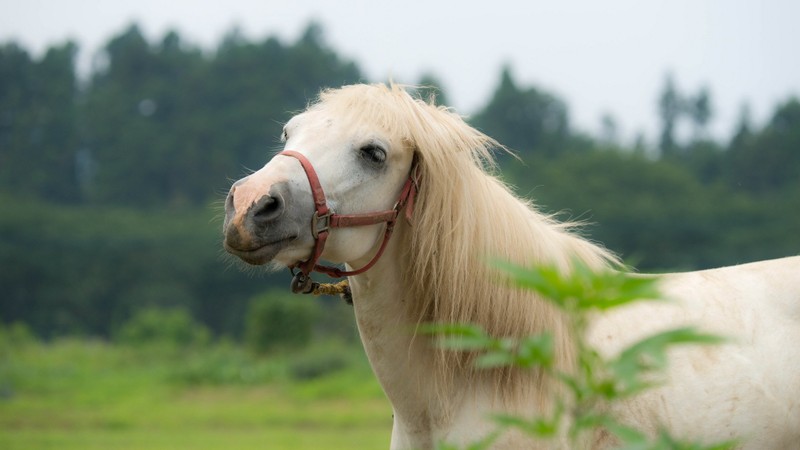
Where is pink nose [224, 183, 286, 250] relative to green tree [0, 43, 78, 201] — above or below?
above

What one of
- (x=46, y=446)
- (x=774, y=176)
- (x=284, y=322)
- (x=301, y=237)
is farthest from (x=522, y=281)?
(x=774, y=176)

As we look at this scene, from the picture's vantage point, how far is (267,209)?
3957 millimetres

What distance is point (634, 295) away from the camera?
6.13ft

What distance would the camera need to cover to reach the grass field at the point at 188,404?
1655 centimetres

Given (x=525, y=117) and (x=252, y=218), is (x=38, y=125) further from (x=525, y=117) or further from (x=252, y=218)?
(x=252, y=218)

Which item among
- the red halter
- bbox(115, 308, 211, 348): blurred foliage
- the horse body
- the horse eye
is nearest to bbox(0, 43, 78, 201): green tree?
bbox(115, 308, 211, 348): blurred foliage

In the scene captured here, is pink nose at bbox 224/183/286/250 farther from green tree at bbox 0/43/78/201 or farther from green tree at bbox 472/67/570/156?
green tree at bbox 472/67/570/156

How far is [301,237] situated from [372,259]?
13.3 inches

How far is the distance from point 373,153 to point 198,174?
66063 mm

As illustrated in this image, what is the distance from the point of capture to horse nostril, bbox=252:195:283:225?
3.90m

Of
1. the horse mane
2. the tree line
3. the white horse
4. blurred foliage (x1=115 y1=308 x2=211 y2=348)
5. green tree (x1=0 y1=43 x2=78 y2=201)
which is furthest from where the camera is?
green tree (x1=0 y1=43 x2=78 y2=201)

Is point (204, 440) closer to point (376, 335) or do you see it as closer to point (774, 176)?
point (376, 335)

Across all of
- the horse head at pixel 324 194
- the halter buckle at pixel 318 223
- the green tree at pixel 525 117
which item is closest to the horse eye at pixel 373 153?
the horse head at pixel 324 194

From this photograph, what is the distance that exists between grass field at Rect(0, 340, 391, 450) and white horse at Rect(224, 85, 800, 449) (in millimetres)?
11168
